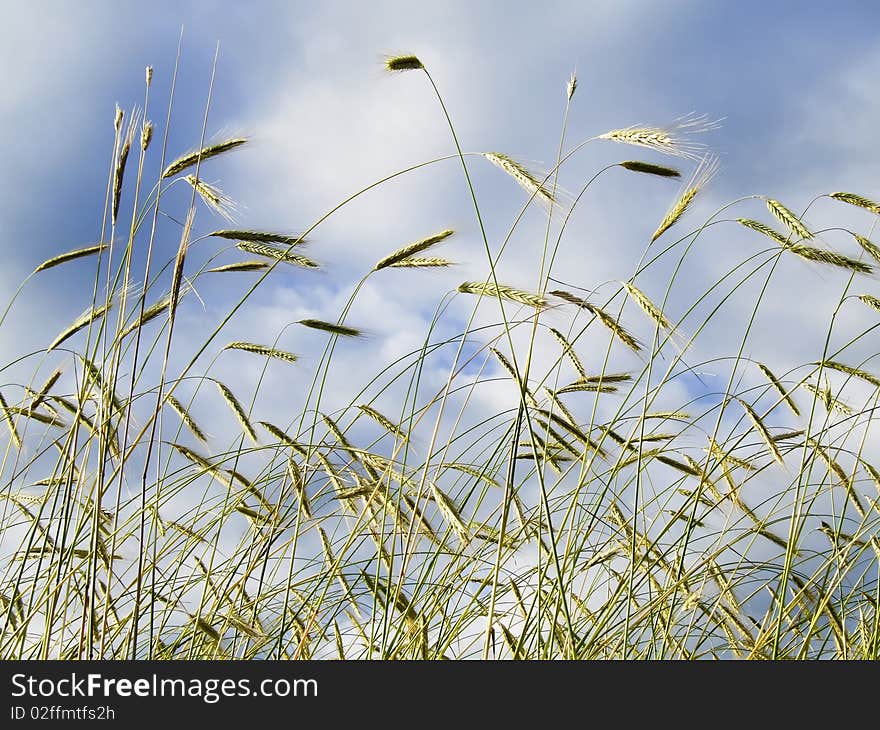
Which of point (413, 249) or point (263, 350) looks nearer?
point (413, 249)

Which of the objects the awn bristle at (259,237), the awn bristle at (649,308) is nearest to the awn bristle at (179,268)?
the awn bristle at (259,237)

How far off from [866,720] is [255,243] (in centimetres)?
219

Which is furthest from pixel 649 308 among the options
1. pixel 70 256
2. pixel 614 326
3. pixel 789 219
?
pixel 70 256

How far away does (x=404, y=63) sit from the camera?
2.84 m

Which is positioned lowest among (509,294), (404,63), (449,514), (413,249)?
(449,514)

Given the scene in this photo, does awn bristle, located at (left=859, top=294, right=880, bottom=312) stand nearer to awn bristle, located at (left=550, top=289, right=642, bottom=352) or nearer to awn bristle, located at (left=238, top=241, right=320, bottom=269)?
awn bristle, located at (left=550, top=289, right=642, bottom=352)

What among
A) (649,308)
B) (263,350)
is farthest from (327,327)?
(649,308)

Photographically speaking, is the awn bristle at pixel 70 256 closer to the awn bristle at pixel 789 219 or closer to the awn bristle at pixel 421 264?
the awn bristle at pixel 421 264

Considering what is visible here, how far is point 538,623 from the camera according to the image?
239 cm

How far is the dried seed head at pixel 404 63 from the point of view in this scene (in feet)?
9.25

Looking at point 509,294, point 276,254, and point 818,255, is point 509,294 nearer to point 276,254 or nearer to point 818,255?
point 276,254

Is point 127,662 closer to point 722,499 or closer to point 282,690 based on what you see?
point 282,690

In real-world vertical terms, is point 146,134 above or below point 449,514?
above

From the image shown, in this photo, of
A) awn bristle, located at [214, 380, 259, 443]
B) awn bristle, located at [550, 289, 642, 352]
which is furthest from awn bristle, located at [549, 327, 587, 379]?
awn bristle, located at [214, 380, 259, 443]
